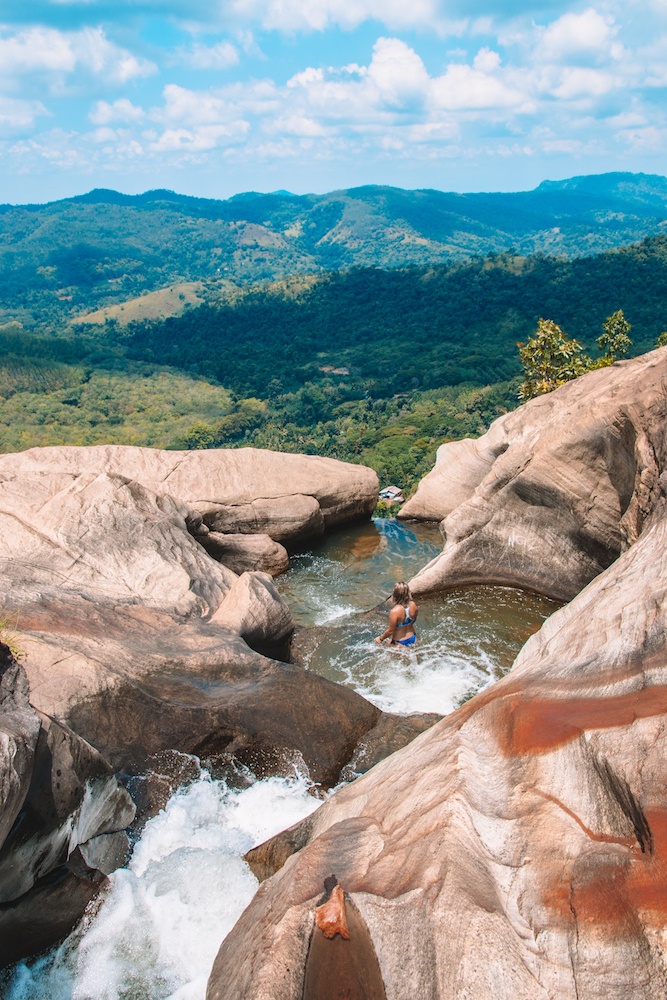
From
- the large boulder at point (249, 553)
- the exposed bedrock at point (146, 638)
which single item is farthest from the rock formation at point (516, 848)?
the large boulder at point (249, 553)

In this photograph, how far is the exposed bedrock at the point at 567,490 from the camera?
11.9 metres

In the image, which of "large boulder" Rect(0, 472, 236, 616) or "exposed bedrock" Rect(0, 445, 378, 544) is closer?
"large boulder" Rect(0, 472, 236, 616)

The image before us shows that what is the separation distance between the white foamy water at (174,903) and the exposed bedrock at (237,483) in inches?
402

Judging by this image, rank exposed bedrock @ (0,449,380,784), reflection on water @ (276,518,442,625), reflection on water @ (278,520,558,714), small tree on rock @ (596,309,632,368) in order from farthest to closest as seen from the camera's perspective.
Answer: small tree on rock @ (596,309,632,368) → reflection on water @ (276,518,442,625) → reflection on water @ (278,520,558,714) → exposed bedrock @ (0,449,380,784)

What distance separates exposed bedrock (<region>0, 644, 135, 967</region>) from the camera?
563 centimetres

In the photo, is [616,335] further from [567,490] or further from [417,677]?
[417,677]

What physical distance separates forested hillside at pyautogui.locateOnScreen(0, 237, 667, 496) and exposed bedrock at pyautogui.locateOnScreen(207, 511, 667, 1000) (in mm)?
29390

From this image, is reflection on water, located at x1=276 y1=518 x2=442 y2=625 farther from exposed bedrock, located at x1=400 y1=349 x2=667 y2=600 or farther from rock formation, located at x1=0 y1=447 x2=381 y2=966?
exposed bedrock, located at x1=400 y1=349 x2=667 y2=600

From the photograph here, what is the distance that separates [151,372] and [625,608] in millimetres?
105338

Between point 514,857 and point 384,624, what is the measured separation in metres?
9.05

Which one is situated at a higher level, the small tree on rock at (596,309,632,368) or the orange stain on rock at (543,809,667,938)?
the small tree on rock at (596,309,632,368)

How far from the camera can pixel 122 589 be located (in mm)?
12070

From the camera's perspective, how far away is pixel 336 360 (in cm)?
11669

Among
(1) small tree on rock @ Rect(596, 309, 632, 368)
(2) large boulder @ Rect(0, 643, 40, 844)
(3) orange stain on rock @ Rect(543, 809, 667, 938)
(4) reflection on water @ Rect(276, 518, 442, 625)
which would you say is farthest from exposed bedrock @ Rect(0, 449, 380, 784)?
(1) small tree on rock @ Rect(596, 309, 632, 368)
